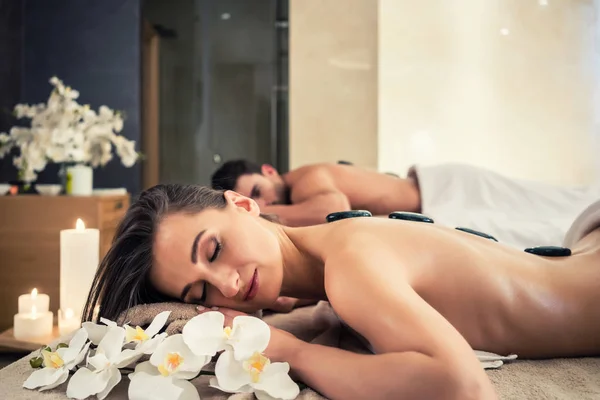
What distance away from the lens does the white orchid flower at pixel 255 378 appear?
791 millimetres

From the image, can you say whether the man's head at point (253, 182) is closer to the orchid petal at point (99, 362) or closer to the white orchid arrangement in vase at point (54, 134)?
the white orchid arrangement in vase at point (54, 134)

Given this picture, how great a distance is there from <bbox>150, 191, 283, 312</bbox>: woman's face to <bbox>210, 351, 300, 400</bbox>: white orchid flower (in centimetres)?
24

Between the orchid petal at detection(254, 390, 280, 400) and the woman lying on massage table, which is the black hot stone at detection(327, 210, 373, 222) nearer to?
the woman lying on massage table

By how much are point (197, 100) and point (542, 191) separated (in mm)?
2376

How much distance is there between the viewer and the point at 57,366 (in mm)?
884

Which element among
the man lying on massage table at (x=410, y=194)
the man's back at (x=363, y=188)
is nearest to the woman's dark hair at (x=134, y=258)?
the man lying on massage table at (x=410, y=194)

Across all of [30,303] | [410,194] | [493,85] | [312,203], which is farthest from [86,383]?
[493,85]

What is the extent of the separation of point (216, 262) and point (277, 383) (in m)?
0.31

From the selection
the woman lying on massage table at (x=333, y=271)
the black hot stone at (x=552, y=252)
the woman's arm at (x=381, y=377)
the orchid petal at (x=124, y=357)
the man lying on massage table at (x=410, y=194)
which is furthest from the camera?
the man lying on massage table at (x=410, y=194)

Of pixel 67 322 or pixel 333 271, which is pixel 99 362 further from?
Answer: pixel 67 322

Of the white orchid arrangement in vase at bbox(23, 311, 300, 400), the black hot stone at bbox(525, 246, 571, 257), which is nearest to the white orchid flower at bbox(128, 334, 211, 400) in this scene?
the white orchid arrangement in vase at bbox(23, 311, 300, 400)

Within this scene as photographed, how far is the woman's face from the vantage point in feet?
3.41

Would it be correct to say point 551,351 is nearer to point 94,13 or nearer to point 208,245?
point 208,245

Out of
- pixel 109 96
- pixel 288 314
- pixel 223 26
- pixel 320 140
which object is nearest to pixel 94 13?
pixel 109 96
